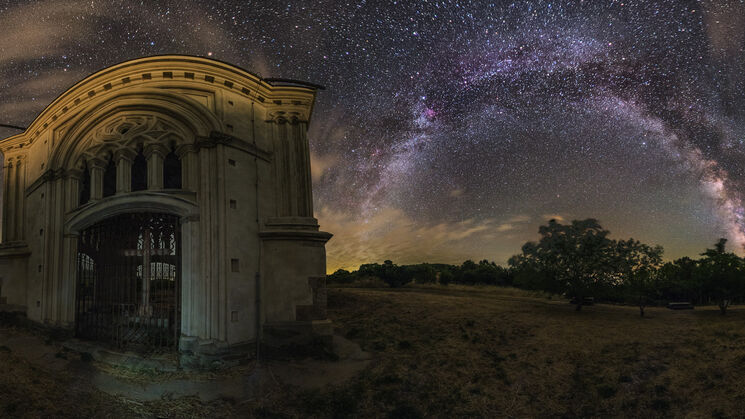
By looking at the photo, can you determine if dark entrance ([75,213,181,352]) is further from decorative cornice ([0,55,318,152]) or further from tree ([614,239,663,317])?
tree ([614,239,663,317])

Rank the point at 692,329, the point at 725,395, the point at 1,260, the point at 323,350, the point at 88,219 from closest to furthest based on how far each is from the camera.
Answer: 1. the point at 725,395
2. the point at 323,350
3. the point at 88,219
4. the point at 692,329
5. the point at 1,260

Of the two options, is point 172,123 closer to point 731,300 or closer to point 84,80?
point 84,80

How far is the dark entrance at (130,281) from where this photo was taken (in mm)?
11672

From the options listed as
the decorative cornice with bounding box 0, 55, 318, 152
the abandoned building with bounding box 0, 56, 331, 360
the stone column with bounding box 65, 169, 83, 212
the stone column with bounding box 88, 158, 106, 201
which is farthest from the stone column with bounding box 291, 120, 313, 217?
the stone column with bounding box 65, 169, 83, 212

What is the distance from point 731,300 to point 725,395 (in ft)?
68.3

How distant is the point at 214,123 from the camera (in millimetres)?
11711

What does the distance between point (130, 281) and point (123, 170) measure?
148 inches

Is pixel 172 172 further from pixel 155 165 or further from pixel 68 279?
pixel 68 279

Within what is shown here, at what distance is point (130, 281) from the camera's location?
12430 millimetres

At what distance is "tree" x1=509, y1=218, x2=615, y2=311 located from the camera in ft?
64.1

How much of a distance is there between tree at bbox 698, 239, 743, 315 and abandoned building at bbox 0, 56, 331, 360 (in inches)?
921

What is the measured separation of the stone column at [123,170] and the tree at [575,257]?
65.1 ft

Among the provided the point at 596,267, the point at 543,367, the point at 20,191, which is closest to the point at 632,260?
the point at 596,267

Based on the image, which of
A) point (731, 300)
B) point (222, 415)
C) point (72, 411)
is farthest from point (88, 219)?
point (731, 300)
